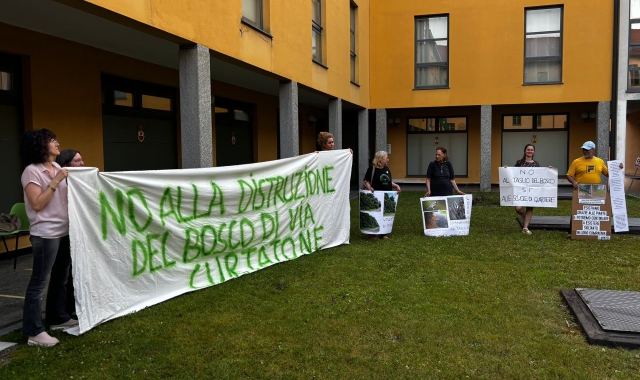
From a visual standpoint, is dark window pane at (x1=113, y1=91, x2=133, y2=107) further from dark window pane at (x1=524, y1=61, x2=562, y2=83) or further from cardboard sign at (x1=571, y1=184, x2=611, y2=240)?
dark window pane at (x1=524, y1=61, x2=562, y2=83)

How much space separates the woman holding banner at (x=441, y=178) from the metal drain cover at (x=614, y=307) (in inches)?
148

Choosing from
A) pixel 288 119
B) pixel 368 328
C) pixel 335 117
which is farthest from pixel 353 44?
pixel 368 328

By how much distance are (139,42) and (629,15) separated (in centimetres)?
1513

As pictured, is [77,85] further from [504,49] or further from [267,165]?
[504,49]

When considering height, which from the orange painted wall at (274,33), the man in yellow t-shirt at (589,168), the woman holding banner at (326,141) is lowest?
the man in yellow t-shirt at (589,168)

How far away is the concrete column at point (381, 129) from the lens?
18.4m

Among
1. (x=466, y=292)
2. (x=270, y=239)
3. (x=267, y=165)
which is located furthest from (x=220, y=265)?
(x=466, y=292)

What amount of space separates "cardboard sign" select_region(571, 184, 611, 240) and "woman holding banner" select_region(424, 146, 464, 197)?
6.17 ft

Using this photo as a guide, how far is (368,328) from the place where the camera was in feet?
14.6

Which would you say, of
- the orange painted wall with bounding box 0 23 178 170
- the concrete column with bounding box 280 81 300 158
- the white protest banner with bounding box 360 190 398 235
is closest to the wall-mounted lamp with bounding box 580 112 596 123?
the concrete column with bounding box 280 81 300 158

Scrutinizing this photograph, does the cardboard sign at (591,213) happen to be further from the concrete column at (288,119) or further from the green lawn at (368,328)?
the concrete column at (288,119)

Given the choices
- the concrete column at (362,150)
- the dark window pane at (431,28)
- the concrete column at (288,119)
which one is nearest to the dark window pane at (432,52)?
the dark window pane at (431,28)

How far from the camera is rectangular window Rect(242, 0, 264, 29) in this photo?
891cm

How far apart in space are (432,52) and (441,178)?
10.2m
